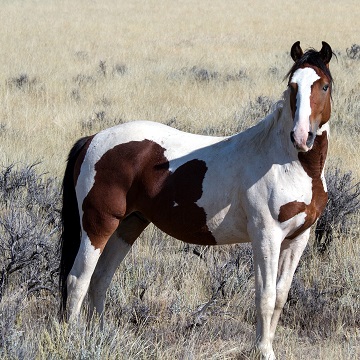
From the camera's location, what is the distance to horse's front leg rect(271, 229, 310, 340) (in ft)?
13.4

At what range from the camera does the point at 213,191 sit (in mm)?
4039

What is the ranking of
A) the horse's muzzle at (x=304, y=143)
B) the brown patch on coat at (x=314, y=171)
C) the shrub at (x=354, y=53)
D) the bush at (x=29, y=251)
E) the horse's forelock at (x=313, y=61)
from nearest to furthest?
1. the horse's muzzle at (x=304, y=143)
2. the horse's forelock at (x=313, y=61)
3. the brown patch on coat at (x=314, y=171)
4. the bush at (x=29, y=251)
5. the shrub at (x=354, y=53)

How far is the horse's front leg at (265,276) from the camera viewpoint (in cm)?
383

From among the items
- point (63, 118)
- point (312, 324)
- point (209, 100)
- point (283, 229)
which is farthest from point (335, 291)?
point (209, 100)

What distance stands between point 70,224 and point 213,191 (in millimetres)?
1022

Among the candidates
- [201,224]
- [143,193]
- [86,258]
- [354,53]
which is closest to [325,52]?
[201,224]

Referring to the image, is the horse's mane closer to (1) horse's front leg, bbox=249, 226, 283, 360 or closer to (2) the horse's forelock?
(2) the horse's forelock

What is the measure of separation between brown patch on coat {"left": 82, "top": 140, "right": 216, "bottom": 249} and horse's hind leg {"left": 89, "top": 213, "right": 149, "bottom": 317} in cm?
23

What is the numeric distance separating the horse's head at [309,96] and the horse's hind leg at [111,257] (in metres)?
1.36

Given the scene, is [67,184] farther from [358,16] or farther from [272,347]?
[358,16]

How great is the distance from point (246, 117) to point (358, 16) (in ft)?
67.3

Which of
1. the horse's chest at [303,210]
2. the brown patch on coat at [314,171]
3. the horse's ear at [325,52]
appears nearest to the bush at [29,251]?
the horse's chest at [303,210]

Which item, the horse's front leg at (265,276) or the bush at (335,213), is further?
the bush at (335,213)

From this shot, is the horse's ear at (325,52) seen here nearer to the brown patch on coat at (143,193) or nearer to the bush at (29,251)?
the brown patch on coat at (143,193)
